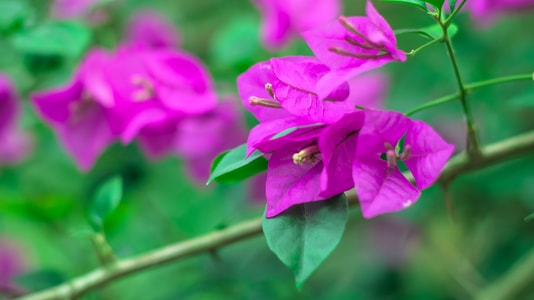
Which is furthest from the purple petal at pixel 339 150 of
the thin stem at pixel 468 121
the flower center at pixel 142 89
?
the flower center at pixel 142 89

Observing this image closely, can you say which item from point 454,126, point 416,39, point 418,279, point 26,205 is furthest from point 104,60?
point 416,39

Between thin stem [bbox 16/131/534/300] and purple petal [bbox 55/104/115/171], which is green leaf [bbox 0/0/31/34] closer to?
purple petal [bbox 55/104/115/171]

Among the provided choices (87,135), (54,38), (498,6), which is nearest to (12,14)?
(54,38)

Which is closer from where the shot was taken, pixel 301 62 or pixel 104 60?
pixel 301 62

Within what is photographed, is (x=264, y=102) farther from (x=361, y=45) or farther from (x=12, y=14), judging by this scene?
(x=12, y=14)

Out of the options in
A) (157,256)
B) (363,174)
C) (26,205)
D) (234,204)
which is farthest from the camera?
(234,204)

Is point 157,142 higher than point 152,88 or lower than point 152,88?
lower

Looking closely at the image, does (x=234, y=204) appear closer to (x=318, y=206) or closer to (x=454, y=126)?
(x=454, y=126)
